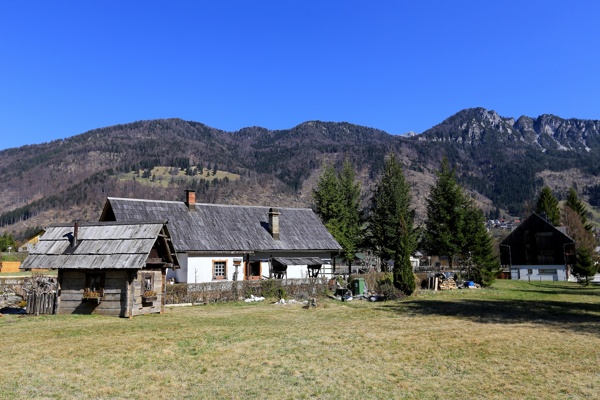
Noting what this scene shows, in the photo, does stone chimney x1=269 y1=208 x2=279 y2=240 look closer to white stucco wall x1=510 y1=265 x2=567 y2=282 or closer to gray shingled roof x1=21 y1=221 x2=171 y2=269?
gray shingled roof x1=21 y1=221 x2=171 y2=269

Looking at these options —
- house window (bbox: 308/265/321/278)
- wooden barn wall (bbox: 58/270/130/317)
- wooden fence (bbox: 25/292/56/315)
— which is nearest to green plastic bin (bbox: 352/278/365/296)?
house window (bbox: 308/265/321/278)

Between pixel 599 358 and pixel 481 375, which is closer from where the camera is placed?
pixel 481 375

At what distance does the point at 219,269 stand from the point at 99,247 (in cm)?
1253

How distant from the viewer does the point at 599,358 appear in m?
13.0

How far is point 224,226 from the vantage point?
37562 millimetres

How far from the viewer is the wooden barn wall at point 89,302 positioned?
2236cm

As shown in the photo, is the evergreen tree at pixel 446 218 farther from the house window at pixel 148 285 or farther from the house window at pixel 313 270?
the house window at pixel 148 285

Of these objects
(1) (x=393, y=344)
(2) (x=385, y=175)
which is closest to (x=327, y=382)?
(1) (x=393, y=344)

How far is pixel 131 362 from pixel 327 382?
562 centimetres

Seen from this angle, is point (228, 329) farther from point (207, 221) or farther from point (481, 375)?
point (207, 221)

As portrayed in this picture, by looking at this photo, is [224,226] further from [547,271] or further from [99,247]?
[547,271]

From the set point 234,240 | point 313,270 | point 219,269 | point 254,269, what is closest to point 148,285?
point 219,269

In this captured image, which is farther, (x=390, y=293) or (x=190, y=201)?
(x=190, y=201)

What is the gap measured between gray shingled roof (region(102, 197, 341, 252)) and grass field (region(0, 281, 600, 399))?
41.2 ft
